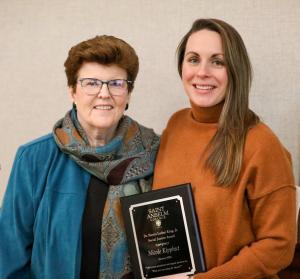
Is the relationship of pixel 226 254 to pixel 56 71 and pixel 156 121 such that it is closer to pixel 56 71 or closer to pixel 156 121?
pixel 156 121

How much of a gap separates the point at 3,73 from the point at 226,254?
156cm

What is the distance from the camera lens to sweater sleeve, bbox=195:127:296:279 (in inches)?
50.8

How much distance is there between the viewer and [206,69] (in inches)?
56.2

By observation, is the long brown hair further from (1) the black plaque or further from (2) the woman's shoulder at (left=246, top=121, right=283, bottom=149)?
(1) the black plaque

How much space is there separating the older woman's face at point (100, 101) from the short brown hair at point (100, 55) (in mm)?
17

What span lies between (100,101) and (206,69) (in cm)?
37

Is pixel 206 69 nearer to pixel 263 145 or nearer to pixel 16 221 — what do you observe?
pixel 263 145

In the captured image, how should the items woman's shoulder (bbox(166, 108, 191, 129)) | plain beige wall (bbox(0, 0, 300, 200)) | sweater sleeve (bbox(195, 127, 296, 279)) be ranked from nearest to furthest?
1. sweater sleeve (bbox(195, 127, 296, 279))
2. woman's shoulder (bbox(166, 108, 191, 129))
3. plain beige wall (bbox(0, 0, 300, 200))

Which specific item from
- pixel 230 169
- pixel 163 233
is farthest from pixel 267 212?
pixel 163 233

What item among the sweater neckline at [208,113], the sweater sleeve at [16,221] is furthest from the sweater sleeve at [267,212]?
the sweater sleeve at [16,221]

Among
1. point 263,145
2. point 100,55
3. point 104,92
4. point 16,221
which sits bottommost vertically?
point 16,221

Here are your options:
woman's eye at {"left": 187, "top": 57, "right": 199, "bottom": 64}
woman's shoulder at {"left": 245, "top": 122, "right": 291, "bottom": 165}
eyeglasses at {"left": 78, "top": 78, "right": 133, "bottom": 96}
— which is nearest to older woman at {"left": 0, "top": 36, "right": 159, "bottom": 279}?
eyeglasses at {"left": 78, "top": 78, "right": 133, "bottom": 96}

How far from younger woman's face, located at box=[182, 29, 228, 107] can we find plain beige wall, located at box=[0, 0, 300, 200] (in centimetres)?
43

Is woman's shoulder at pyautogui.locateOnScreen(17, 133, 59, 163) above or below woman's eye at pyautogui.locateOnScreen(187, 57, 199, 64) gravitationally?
below
